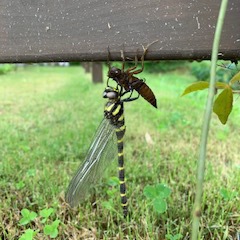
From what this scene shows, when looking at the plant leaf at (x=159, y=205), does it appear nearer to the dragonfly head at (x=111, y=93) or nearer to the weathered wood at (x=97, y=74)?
the dragonfly head at (x=111, y=93)

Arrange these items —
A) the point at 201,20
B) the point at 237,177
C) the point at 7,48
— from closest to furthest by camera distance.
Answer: the point at 201,20 → the point at 7,48 → the point at 237,177

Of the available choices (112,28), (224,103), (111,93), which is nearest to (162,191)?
(111,93)

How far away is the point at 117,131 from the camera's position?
1.38 metres

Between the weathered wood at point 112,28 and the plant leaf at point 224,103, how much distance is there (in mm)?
123

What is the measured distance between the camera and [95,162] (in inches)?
55.8

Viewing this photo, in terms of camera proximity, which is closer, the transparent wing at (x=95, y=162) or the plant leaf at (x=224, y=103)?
the plant leaf at (x=224, y=103)

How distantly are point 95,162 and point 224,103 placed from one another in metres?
0.67

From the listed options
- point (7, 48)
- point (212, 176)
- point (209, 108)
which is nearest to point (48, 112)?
point (212, 176)

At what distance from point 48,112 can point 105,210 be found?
9.88 ft

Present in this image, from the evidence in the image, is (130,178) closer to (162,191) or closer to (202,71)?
(162,191)

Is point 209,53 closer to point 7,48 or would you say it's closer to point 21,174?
point 7,48

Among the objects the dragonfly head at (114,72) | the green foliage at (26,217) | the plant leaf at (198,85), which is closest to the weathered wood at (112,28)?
the plant leaf at (198,85)

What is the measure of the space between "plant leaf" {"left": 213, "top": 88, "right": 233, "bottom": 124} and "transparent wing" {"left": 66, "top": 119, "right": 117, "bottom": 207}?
0.56 metres

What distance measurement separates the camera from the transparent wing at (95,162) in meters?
1.36
